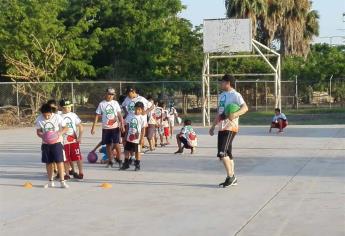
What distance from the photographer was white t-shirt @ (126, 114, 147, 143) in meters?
13.4

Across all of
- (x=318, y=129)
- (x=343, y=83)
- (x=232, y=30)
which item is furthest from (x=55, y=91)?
(x=343, y=83)

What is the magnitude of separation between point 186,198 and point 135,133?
348cm

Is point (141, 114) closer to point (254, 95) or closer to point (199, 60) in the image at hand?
point (199, 60)

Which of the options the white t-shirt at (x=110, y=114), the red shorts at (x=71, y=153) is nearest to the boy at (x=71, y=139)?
the red shorts at (x=71, y=153)

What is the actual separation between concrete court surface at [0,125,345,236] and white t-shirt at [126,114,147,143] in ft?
2.18

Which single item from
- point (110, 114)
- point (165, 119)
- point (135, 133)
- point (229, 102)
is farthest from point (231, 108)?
point (165, 119)

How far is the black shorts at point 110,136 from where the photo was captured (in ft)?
45.6

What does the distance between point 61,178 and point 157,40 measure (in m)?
28.7

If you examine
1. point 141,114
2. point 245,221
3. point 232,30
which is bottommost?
point 245,221

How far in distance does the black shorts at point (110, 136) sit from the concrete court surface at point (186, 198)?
0.60 metres

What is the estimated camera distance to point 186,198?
403 inches

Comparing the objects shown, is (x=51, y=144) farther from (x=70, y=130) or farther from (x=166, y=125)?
(x=166, y=125)

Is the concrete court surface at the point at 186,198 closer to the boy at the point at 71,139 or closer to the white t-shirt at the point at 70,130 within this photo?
the boy at the point at 71,139

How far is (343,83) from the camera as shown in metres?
47.6
